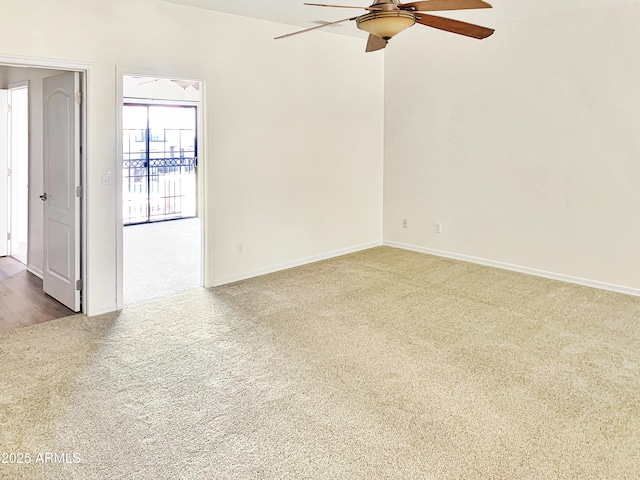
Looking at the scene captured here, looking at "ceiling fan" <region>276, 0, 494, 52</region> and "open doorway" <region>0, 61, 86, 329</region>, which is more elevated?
"ceiling fan" <region>276, 0, 494, 52</region>

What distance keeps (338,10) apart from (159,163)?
6.22m

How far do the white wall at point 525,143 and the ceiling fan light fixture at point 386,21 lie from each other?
3.31 m

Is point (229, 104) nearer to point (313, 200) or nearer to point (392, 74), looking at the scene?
point (313, 200)

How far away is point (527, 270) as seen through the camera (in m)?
5.58

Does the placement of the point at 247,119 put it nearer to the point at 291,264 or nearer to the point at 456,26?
the point at 291,264

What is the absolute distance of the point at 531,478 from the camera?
2.12m

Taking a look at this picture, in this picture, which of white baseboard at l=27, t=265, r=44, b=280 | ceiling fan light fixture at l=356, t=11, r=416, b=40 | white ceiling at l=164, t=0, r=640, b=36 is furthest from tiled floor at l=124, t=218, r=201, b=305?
ceiling fan light fixture at l=356, t=11, r=416, b=40

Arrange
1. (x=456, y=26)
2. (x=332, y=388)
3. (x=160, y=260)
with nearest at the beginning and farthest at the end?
1. (x=456, y=26)
2. (x=332, y=388)
3. (x=160, y=260)

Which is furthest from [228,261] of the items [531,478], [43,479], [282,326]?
[531,478]

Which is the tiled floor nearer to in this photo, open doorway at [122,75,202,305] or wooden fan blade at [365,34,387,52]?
open doorway at [122,75,202,305]

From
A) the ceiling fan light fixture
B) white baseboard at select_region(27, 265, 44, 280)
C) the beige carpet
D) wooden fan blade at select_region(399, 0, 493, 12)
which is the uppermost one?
wooden fan blade at select_region(399, 0, 493, 12)

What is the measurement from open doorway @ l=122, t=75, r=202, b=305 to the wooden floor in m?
2.27

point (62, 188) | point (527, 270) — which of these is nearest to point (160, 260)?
point (62, 188)

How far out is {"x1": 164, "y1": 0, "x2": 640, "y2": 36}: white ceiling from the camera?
14.6ft
